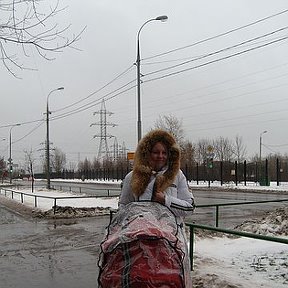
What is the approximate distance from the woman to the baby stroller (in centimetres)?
49

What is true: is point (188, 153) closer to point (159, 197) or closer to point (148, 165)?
point (148, 165)

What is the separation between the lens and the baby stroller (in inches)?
117

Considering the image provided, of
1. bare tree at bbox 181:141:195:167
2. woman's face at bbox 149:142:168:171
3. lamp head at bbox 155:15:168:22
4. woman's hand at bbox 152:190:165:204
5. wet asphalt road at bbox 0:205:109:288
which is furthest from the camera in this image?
bare tree at bbox 181:141:195:167

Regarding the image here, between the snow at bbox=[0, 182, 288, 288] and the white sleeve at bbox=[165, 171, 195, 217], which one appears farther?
the snow at bbox=[0, 182, 288, 288]

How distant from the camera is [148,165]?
412 centimetres

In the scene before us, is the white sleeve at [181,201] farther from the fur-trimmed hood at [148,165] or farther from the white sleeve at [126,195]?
the white sleeve at [126,195]

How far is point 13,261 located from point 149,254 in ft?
20.8

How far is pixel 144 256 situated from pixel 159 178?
106 centimetres

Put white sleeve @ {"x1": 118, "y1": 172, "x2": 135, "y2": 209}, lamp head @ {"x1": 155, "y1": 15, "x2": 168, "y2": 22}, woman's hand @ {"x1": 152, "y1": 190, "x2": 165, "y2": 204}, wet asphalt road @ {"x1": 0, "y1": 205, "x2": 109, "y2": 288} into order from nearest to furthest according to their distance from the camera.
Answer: woman's hand @ {"x1": 152, "y1": 190, "x2": 165, "y2": 204}, white sleeve @ {"x1": 118, "y1": 172, "x2": 135, "y2": 209}, wet asphalt road @ {"x1": 0, "y1": 205, "x2": 109, "y2": 288}, lamp head @ {"x1": 155, "y1": 15, "x2": 168, "y2": 22}

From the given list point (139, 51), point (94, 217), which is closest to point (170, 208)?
point (94, 217)

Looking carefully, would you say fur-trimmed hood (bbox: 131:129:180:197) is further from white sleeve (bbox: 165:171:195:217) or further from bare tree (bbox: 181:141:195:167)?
bare tree (bbox: 181:141:195:167)

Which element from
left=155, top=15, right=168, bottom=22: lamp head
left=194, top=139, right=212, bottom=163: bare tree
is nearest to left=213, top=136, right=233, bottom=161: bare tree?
left=194, top=139, right=212, bottom=163: bare tree

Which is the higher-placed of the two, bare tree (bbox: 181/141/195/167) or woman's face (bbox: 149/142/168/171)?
bare tree (bbox: 181/141/195/167)

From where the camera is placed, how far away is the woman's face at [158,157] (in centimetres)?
417
